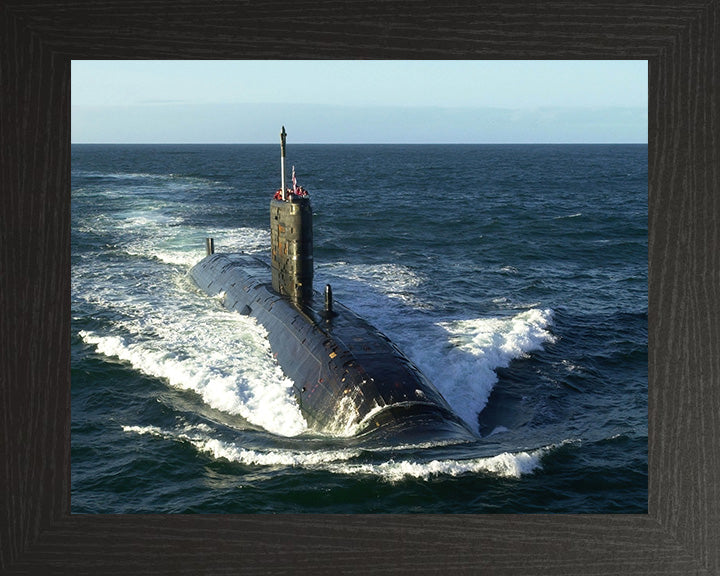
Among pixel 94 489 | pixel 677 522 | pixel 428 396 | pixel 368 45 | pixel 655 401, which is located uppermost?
pixel 368 45

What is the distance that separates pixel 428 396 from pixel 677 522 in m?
8.95

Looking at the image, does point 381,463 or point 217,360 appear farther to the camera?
point 217,360

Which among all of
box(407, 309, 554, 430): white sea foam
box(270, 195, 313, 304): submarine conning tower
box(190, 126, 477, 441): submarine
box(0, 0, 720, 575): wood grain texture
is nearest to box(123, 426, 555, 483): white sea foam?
box(190, 126, 477, 441): submarine

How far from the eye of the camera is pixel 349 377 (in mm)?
13922

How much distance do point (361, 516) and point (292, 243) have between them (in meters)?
13.2

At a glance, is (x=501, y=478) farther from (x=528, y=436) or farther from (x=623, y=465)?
(x=528, y=436)

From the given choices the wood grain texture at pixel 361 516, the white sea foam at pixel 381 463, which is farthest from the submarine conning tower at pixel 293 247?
the wood grain texture at pixel 361 516

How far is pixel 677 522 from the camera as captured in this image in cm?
464

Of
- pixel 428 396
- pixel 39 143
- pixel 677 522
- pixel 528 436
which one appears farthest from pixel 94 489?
pixel 677 522

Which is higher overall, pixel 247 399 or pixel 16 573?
pixel 16 573

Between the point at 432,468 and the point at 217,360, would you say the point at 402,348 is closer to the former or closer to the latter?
the point at 217,360

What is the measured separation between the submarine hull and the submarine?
0.02 meters

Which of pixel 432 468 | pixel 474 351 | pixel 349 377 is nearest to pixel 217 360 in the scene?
pixel 349 377

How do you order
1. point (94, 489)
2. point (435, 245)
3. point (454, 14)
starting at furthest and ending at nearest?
point (435, 245)
point (94, 489)
point (454, 14)
